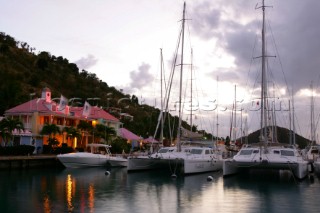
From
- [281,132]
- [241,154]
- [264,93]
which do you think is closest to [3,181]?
[241,154]

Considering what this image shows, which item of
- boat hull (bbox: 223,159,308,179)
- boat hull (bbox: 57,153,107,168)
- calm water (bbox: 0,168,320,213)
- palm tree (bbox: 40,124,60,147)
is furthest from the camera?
palm tree (bbox: 40,124,60,147)

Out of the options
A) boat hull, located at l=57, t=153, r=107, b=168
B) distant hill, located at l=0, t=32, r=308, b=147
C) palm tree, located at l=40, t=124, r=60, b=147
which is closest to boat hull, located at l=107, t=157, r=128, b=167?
boat hull, located at l=57, t=153, r=107, b=168

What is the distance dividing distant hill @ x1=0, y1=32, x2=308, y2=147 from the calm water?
44.5 meters

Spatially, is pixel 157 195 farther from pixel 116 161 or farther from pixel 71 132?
pixel 71 132

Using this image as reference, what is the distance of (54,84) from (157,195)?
91.7 meters

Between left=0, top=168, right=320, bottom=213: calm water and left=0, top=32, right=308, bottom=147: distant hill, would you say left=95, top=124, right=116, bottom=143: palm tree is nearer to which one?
left=0, top=32, right=308, bottom=147: distant hill

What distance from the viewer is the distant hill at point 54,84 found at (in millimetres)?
90113

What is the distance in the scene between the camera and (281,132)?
130 metres

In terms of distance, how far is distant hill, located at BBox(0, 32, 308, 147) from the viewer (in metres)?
90.1

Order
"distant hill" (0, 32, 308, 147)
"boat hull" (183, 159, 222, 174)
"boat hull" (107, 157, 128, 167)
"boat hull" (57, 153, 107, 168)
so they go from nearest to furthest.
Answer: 1. "boat hull" (183, 159, 222, 174)
2. "boat hull" (57, 153, 107, 168)
3. "boat hull" (107, 157, 128, 167)
4. "distant hill" (0, 32, 308, 147)

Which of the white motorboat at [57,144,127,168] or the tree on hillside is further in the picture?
the tree on hillside

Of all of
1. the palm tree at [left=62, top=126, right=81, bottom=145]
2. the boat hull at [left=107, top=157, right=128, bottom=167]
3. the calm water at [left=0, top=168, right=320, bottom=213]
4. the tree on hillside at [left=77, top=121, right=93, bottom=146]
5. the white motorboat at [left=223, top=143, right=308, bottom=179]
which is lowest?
the calm water at [left=0, top=168, right=320, bottom=213]

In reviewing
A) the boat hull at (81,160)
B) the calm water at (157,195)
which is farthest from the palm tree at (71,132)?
the calm water at (157,195)

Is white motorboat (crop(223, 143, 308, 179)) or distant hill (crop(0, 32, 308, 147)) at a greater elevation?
distant hill (crop(0, 32, 308, 147))
